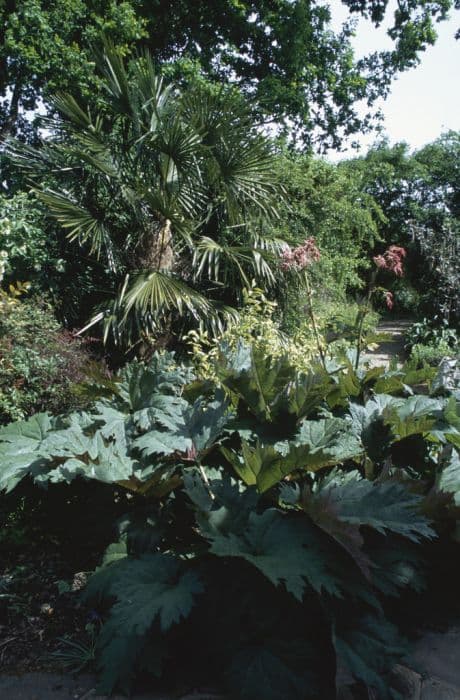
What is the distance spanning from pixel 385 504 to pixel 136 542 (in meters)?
0.93

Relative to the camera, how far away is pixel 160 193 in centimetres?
675

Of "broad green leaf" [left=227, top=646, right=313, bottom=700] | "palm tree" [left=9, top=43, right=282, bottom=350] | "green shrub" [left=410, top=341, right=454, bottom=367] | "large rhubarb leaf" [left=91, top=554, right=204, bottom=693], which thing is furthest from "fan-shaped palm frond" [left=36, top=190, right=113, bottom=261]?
"broad green leaf" [left=227, top=646, right=313, bottom=700]

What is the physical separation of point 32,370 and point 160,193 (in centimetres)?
317

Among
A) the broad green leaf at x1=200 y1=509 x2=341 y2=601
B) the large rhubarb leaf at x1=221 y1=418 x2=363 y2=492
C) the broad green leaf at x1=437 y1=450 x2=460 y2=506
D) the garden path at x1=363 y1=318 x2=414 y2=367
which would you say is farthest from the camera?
the garden path at x1=363 y1=318 x2=414 y2=367

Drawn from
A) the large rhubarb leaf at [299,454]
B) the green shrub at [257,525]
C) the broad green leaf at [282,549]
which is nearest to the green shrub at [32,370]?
the green shrub at [257,525]

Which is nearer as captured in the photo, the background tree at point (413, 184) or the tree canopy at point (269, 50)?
the tree canopy at point (269, 50)

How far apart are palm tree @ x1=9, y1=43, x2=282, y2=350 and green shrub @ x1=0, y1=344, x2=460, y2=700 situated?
4029mm

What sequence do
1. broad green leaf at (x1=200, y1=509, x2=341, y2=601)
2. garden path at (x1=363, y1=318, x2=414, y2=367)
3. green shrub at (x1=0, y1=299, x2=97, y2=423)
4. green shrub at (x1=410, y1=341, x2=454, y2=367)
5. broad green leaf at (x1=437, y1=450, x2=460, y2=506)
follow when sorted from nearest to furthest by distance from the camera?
broad green leaf at (x1=200, y1=509, x2=341, y2=601)
broad green leaf at (x1=437, y1=450, x2=460, y2=506)
green shrub at (x1=0, y1=299, x2=97, y2=423)
green shrub at (x1=410, y1=341, x2=454, y2=367)
garden path at (x1=363, y1=318, x2=414, y2=367)

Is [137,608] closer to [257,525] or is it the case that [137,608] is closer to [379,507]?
[257,525]

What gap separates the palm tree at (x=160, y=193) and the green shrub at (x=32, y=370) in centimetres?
173

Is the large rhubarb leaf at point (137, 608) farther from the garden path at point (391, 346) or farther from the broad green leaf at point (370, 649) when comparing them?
the garden path at point (391, 346)

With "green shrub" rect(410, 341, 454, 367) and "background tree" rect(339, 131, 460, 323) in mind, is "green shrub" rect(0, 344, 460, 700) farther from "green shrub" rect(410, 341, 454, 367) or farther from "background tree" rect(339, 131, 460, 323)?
"background tree" rect(339, 131, 460, 323)

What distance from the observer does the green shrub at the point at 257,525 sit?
173 centimetres

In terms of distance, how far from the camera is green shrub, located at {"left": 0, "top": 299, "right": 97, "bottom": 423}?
4.17 m
